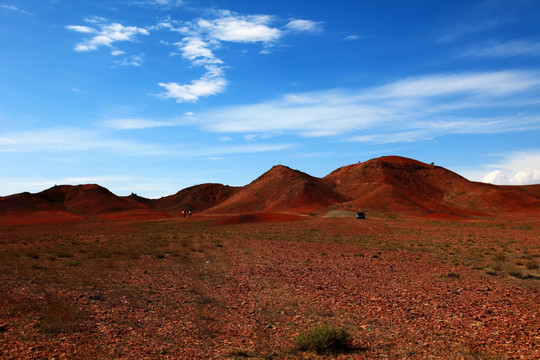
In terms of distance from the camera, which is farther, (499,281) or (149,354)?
(499,281)

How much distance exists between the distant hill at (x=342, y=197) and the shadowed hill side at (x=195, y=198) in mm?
6898

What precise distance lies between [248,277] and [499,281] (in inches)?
386

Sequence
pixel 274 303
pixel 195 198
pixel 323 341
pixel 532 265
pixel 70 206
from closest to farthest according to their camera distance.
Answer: pixel 323 341
pixel 274 303
pixel 532 265
pixel 70 206
pixel 195 198

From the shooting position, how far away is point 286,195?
120438mm

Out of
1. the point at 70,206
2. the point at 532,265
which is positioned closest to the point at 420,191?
the point at 70,206

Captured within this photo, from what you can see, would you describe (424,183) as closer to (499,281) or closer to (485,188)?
(485,188)

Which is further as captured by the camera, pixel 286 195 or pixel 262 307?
pixel 286 195

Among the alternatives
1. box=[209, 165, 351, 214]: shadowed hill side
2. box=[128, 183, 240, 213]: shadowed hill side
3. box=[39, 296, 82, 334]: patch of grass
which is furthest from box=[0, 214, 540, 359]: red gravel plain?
box=[128, 183, 240, 213]: shadowed hill side

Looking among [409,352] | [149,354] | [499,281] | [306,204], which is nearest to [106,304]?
[149,354]

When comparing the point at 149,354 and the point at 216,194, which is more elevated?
the point at 216,194

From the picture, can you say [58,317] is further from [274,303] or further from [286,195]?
[286,195]

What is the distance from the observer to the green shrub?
838 cm

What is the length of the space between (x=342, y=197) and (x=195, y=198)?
227 feet

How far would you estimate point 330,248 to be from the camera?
29469 millimetres
